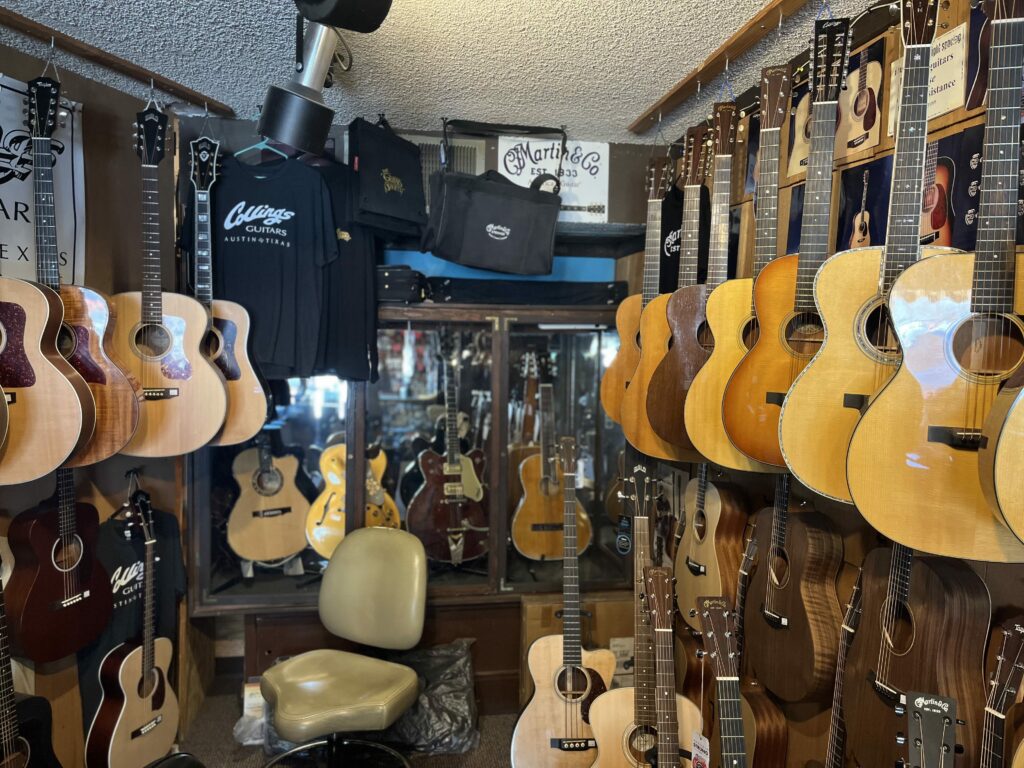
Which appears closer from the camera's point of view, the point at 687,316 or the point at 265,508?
the point at 687,316

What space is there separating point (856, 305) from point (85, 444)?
2081mm

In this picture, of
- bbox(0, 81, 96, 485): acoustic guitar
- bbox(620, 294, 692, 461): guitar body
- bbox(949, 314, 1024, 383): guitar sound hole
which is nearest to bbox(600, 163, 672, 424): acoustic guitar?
bbox(620, 294, 692, 461): guitar body

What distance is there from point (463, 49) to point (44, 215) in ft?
4.41

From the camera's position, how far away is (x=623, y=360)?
220cm

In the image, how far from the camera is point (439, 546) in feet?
9.30

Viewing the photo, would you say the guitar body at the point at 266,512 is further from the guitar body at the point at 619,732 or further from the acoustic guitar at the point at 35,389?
the guitar body at the point at 619,732

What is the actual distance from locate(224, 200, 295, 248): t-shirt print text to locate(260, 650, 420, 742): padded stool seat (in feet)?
5.13

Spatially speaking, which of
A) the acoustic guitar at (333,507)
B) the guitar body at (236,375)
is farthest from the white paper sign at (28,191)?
the acoustic guitar at (333,507)

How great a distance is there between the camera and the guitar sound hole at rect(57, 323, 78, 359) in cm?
186

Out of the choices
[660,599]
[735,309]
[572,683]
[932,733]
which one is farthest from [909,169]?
[572,683]

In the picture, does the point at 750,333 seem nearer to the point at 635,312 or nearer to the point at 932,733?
the point at 635,312

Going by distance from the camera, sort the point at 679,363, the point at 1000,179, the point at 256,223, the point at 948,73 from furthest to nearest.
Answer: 1. the point at 256,223
2. the point at 679,363
3. the point at 948,73
4. the point at 1000,179

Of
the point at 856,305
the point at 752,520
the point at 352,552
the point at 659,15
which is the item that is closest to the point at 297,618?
the point at 352,552

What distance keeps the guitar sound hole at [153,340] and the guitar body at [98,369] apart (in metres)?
0.18
